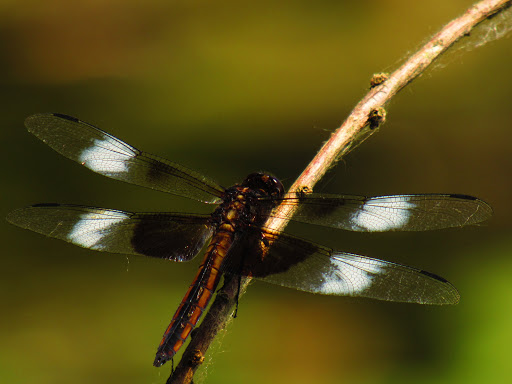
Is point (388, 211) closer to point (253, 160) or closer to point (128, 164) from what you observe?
point (128, 164)

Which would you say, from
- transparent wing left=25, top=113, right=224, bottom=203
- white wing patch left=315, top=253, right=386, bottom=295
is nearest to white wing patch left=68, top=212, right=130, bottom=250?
transparent wing left=25, top=113, right=224, bottom=203

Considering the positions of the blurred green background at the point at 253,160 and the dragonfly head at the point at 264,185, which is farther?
the blurred green background at the point at 253,160

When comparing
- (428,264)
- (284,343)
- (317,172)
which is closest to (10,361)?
(284,343)

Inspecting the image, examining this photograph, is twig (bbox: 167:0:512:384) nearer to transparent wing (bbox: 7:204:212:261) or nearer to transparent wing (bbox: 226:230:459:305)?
transparent wing (bbox: 226:230:459:305)

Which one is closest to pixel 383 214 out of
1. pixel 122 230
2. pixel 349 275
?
pixel 349 275

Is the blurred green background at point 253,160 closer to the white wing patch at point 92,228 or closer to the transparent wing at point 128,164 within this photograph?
the transparent wing at point 128,164

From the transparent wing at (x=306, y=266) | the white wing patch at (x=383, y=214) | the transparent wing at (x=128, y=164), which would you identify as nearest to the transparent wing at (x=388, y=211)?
the white wing patch at (x=383, y=214)
